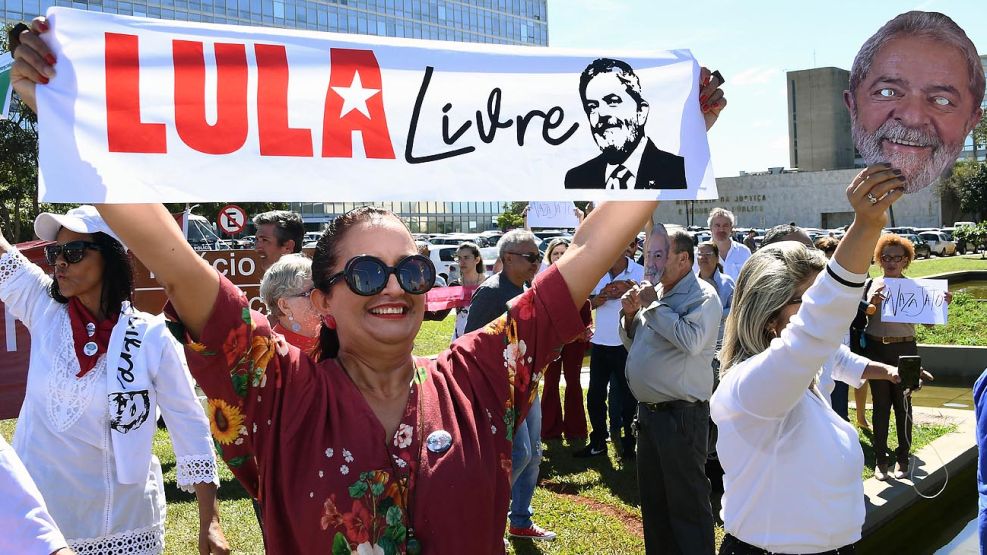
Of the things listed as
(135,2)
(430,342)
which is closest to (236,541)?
(430,342)

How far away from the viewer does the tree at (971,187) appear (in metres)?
42.8

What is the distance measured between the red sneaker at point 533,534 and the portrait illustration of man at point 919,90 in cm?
366

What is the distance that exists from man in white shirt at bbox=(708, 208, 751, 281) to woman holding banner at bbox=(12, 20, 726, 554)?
21.6 ft

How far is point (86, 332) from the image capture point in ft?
10.1

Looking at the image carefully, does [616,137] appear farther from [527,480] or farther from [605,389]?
[605,389]

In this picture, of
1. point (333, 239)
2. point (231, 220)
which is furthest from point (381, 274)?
point (231, 220)

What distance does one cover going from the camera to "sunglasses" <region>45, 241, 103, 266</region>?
10.3 ft

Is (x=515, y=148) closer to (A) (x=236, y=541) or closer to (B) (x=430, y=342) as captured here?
(A) (x=236, y=541)

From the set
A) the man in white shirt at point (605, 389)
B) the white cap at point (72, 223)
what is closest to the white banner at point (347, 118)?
the white cap at point (72, 223)

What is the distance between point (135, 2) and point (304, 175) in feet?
211

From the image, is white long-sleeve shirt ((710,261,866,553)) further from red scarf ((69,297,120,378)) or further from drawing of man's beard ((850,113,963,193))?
red scarf ((69,297,120,378))

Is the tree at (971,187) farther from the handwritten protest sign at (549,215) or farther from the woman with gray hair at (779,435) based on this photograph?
the woman with gray hair at (779,435)

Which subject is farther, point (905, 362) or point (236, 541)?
point (236, 541)

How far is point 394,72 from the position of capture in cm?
225
